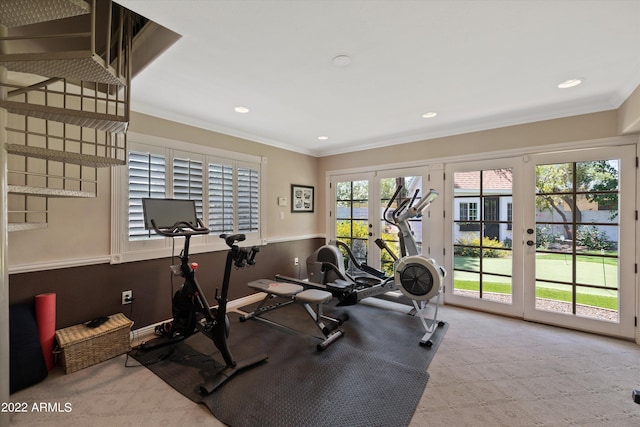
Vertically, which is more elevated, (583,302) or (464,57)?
(464,57)

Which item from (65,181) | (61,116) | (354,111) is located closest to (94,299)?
(65,181)

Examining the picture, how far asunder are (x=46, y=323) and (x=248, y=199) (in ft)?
7.78

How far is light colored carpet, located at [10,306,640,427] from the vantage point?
1.74 m

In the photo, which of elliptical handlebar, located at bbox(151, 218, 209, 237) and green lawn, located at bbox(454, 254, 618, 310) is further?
green lawn, located at bbox(454, 254, 618, 310)

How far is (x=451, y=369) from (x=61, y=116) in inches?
129

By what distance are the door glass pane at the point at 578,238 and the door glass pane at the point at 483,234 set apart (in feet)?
1.01

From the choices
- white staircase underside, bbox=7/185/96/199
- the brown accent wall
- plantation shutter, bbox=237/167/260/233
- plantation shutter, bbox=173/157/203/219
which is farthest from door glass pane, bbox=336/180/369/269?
white staircase underside, bbox=7/185/96/199

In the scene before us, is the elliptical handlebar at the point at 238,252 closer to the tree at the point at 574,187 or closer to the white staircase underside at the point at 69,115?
the white staircase underside at the point at 69,115

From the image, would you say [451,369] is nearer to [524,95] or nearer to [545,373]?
[545,373]

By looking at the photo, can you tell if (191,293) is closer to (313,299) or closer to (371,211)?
(313,299)

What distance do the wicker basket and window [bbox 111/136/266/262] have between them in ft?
2.10

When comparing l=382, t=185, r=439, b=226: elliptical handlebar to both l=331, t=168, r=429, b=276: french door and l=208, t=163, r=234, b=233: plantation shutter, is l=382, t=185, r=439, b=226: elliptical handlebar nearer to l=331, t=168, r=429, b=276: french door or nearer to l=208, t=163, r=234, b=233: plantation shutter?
l=331, t=168, r=429, b=276: french door

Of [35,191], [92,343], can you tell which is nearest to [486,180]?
[35,191]

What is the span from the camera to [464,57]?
1997 mm
